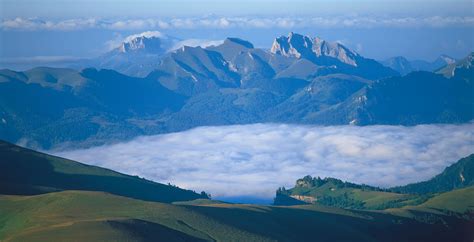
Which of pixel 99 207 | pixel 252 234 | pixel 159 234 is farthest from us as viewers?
pixel 99 207

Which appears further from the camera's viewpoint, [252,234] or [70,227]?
[252,234]

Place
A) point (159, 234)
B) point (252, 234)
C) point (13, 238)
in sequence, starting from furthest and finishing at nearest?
1. point (252, 234)
2. point (159, 234)
3. point (13, 238)

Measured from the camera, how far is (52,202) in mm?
199000

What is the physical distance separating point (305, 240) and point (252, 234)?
13.3m

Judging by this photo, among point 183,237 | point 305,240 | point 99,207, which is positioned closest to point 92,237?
point 183,237

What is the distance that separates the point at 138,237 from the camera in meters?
166

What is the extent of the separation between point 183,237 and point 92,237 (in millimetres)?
21059

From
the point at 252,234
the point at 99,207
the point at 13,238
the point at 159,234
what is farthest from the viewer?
the point at 99,207

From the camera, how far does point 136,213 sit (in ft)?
633

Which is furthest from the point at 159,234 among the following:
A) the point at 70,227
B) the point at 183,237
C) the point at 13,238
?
the point at 13,238

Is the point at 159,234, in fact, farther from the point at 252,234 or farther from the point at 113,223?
the point at 252,234

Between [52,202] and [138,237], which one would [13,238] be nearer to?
[138,237]

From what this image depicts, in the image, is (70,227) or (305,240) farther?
(305,240)

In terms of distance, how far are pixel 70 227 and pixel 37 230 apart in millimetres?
6372
